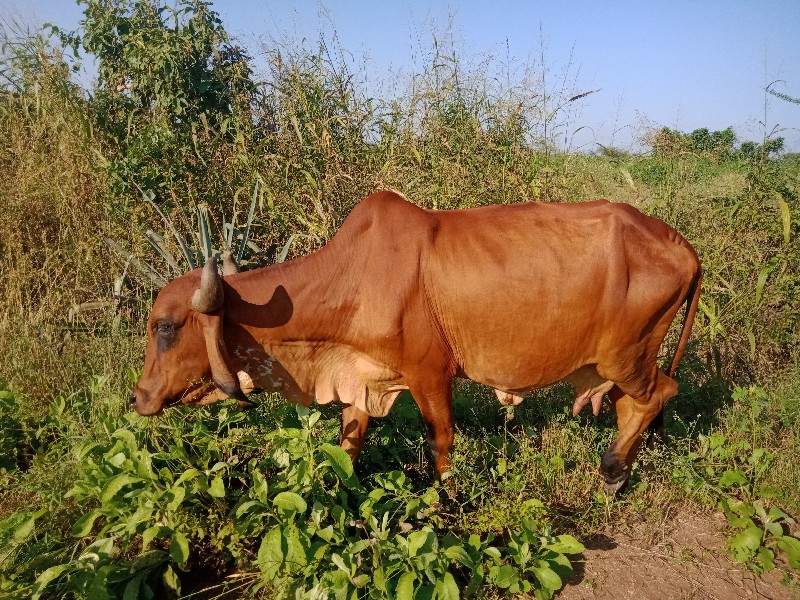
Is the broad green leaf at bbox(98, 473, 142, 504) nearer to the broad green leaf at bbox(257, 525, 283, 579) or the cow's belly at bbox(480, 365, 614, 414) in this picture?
the broad green leaf at bbox(257, 525, 283, 579)

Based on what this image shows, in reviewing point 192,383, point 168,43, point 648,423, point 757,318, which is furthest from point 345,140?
point 757,318

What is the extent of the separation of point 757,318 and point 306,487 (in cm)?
393

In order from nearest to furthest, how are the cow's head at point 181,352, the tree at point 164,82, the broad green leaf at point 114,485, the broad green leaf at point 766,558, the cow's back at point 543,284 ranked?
the broad green leaf at point 114,485, the cow's head at point 181,352, the broad green leaf at point 766,558, the cow's back at point 543,284, the tree at point 164,82

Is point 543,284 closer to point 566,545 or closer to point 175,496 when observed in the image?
point 566,545

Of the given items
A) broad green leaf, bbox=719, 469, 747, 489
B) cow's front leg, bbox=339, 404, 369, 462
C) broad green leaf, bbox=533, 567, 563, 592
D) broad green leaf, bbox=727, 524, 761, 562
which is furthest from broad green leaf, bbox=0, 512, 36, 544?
broad green leaf, bbox=719, 469, 747, 489

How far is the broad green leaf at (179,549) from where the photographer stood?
2.63 metres

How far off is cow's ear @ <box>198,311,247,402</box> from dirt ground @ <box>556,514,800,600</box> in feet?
6.10

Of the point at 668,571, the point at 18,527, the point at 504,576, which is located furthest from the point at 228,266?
the point at 668,571

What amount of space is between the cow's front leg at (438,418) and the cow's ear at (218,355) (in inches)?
36.5

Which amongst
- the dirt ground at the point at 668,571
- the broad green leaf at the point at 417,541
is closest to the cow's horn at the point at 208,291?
the broad green leaf at the point at 417,541

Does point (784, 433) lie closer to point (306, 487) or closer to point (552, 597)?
point (552, 597)

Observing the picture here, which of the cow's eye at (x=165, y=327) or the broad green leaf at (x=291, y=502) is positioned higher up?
the cow's eye at (x=165, y=327)

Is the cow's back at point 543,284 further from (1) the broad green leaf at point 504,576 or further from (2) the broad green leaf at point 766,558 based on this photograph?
(2) the broad green leaf at point 766,558

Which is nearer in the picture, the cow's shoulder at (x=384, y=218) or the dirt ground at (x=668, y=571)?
the dirt ground at (x=668, y=571)
